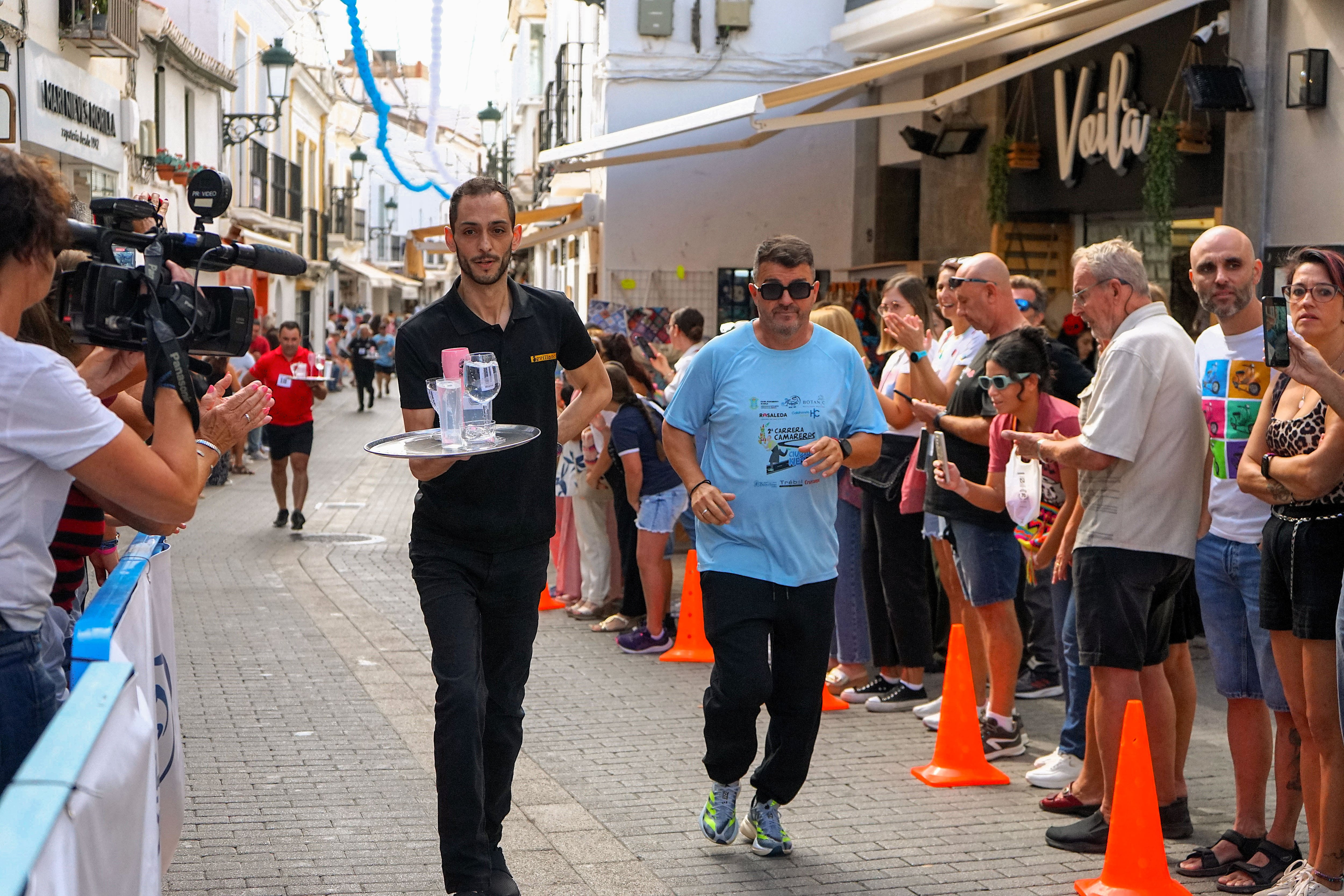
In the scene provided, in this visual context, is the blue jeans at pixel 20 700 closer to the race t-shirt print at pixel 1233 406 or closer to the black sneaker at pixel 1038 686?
the race t-shirt print at pixel 1233 406

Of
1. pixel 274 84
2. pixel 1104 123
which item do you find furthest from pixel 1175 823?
pixel 274 84

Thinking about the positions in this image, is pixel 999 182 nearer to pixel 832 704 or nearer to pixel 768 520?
pixel 832 704

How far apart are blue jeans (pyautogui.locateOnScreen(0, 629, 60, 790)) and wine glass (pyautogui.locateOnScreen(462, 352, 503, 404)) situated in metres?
1.64

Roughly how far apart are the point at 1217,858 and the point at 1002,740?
1.54m

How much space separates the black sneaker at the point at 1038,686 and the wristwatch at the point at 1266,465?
3153mm

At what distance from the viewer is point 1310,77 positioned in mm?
8719

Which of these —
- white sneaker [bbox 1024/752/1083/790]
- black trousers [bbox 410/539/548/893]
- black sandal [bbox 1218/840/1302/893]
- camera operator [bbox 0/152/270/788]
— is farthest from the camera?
white sneaker [bbox 1024/752/1083/790]

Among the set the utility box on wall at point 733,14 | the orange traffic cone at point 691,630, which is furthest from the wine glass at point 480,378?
the utility box on wall at point 733,14

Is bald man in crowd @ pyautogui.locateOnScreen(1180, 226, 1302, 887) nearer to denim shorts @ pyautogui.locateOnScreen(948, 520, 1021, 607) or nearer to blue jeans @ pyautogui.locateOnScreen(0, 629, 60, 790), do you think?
denim shorts @ pyautogui.locateOnScreen(948, 520, 1021, 607)

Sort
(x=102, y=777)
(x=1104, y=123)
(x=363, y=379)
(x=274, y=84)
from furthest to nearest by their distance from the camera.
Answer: (x=363, y=379) < (x=274, y=84) < (x=1104, y=123) < (x=102, y=777)

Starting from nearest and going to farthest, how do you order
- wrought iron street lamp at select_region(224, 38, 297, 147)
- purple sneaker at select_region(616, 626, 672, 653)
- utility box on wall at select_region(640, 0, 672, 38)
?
purple sneaker at select_region(616, 626, 672, 653) → utility box on wall at select_region(640, 0, 672, 38) → wrought iron street lamp at select_region(224, 38, 297, 147)

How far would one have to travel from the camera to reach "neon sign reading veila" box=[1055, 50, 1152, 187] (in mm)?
10812

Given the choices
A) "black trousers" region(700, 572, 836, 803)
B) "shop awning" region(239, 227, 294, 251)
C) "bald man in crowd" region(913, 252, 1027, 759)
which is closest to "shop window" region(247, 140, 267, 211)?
"shop awning" region(239, 227, 294, 251)

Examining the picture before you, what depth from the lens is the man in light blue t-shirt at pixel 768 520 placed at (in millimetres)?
4820
